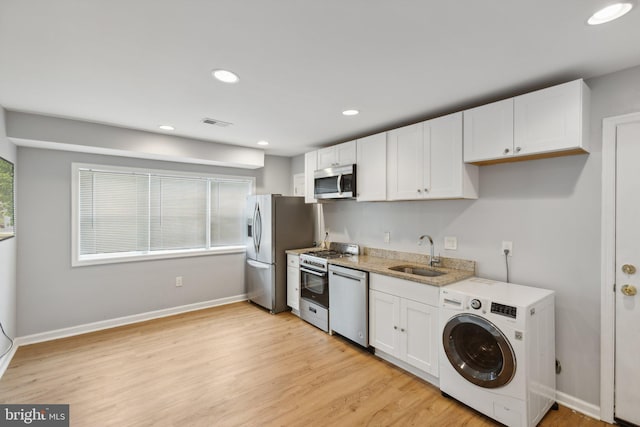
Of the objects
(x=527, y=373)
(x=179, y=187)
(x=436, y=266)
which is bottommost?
(x=527, y=373)

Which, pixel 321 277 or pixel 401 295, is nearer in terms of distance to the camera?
pixel 401 295

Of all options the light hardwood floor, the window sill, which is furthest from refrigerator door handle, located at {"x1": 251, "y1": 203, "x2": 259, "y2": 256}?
the light hardwood floor

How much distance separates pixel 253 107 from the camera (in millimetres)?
2783

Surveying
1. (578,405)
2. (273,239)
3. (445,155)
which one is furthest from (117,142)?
(578,405)

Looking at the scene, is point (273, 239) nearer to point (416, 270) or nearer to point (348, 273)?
point (348, 273)

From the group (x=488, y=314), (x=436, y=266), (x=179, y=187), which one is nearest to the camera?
(x=488, y=314)

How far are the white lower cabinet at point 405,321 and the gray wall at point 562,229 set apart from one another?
0.70 meters

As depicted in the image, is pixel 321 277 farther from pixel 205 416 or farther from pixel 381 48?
pixel 381 48

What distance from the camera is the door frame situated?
6.73ft

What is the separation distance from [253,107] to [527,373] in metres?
2.97

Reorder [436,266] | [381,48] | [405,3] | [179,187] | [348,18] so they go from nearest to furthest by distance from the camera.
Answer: [405,3], [348,18], [381,48], [436,266], [179,187]

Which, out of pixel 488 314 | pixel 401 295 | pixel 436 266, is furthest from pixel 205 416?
pixel 436 266

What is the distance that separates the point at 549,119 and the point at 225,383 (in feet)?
10.8

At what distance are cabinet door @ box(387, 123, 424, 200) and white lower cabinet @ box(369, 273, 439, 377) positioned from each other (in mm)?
908
